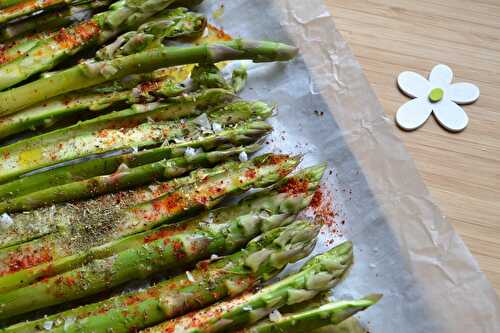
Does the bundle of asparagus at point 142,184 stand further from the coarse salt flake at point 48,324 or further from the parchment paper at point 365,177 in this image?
the parchment paper at point 365,177

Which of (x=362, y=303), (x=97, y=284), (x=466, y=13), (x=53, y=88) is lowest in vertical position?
(x=362, y=303)

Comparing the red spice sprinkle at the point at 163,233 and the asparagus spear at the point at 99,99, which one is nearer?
the red spice sprinkle at the point at 163,233

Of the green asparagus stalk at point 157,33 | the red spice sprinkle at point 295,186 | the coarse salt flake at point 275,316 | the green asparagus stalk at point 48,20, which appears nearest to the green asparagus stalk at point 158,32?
the green asparagus stalk at point 157,33

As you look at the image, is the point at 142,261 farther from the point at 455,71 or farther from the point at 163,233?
the point at 455,71

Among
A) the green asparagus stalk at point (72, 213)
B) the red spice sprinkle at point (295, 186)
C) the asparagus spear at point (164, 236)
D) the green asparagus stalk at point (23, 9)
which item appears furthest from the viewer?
the green asparagus stalk at point (23, 9)

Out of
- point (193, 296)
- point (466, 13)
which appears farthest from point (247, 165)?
point (466, 13)

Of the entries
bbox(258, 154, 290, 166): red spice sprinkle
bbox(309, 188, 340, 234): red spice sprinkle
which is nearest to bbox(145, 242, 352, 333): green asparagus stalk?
bbox(309, 188, 340, 234): red spice sprinkle

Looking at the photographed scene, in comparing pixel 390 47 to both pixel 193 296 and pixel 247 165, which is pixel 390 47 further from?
pixel 193 296
